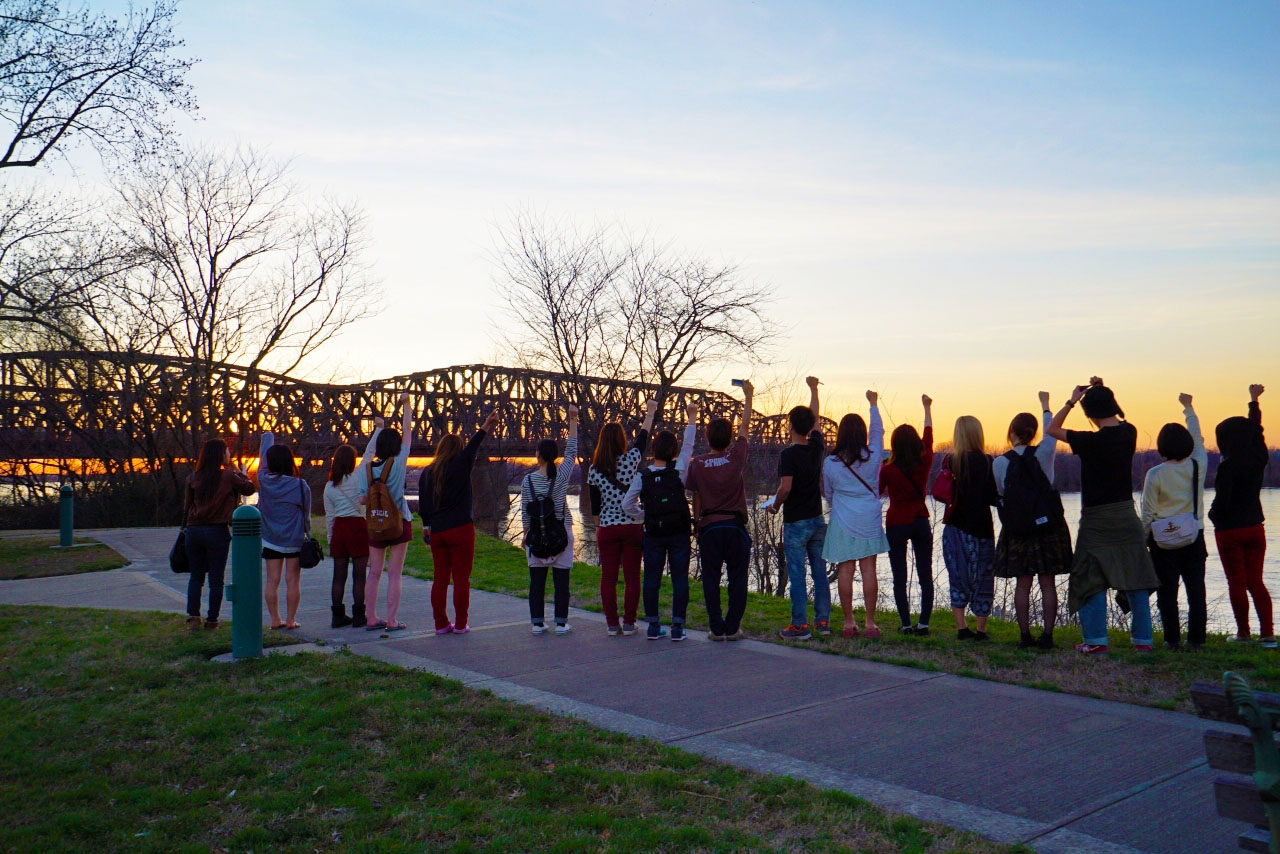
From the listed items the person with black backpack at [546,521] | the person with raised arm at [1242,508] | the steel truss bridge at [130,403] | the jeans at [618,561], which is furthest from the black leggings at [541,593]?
the steel truss bridge at [130,403]

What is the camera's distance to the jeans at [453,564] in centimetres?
830

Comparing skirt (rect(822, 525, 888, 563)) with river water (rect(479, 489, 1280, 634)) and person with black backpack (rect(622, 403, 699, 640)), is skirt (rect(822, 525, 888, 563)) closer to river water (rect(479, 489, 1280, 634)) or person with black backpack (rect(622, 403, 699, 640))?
person with black backpack (rect(622, 403, 699, 640))

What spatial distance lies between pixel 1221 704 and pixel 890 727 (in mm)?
2817

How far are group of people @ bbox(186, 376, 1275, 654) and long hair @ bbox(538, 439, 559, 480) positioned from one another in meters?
0.02

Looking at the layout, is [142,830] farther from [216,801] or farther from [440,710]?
[440,710]

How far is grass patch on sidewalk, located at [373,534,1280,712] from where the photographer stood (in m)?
6.06

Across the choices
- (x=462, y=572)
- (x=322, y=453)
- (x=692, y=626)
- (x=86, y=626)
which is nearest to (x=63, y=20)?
(x=86, y=626)

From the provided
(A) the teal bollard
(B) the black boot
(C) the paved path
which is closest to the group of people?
(B) the black boot

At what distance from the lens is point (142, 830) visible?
420 centimetres

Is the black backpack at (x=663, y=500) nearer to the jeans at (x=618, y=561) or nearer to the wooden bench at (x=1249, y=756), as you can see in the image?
the jeans at (x=618, y=561)

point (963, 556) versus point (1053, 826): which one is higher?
point (963, 556)

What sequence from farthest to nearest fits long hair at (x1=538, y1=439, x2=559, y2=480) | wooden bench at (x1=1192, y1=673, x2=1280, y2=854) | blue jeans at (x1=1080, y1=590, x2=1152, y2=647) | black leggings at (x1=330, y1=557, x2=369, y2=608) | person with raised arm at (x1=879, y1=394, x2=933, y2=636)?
1. black leggings at (x1=330, y1=557, x2=369, y2=608)
2. long hair at (x1=538, y1=439, x2=559, y2=480)
3. person with raised arm at (x1=879, y1=394, x2=933, y2=636)
4. blue jeans at (x1=1080, y1=590, x2=1152, y2=647)
5. wooden bench at (x1=1192, y1=673, x2=1280, y2=854)

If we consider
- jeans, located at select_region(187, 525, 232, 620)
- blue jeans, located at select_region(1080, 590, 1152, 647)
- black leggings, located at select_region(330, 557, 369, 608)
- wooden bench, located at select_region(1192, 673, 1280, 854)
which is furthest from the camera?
black leggings, located at select_region(330, 557, 369, 608)

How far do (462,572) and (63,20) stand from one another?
15.6m
